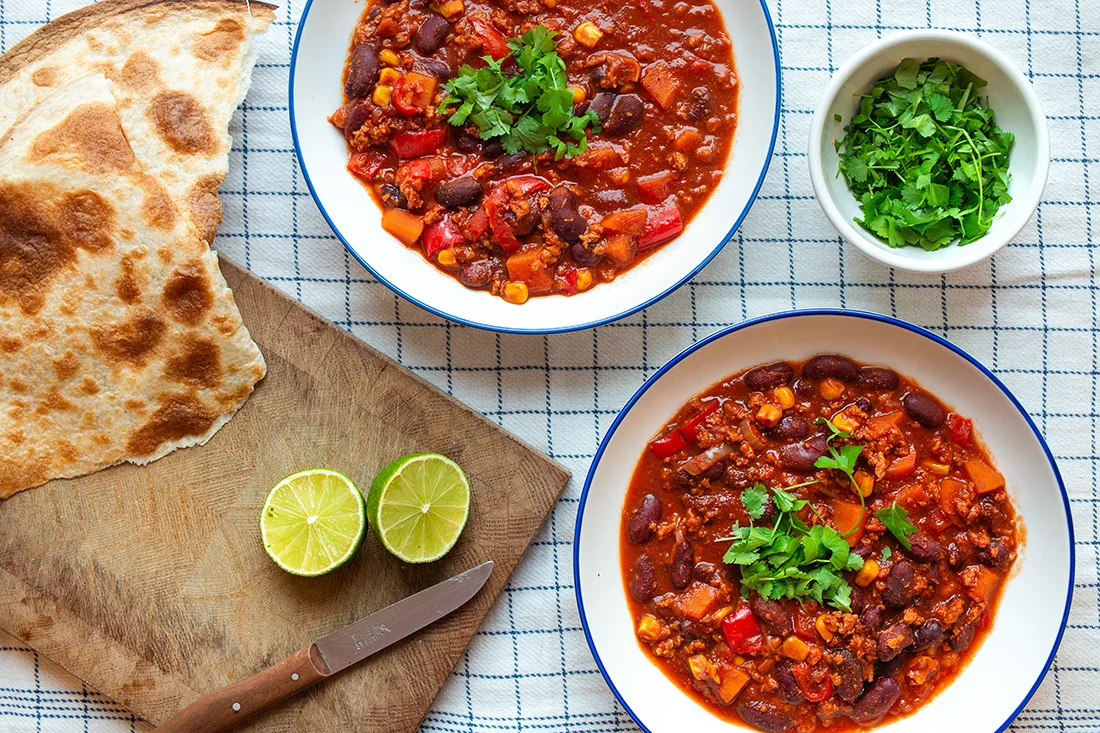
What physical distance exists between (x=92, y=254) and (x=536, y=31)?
2.18m

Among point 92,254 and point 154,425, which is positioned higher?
point 92,254

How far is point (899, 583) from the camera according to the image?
366 centimetres

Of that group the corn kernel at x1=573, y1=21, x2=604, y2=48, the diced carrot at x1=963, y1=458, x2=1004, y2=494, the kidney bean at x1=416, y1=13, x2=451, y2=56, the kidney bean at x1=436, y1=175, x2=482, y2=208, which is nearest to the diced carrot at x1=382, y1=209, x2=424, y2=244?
the kidney bean at x1=436, y1=175, x2=482, y2=208

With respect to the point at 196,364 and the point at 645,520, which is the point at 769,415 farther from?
the point at 196,364

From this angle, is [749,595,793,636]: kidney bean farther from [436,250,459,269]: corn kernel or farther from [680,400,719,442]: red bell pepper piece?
[436,250,459,269]: corn kernel

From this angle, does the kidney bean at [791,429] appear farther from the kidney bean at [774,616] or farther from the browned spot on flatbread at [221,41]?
the browned spot on flatbread at [221,41]

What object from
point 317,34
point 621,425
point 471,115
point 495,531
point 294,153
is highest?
point 317,34

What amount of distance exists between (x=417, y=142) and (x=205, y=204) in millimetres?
1009

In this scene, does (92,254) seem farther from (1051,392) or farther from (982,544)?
(1051,392)

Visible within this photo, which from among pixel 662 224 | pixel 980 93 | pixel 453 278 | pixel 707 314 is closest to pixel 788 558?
pixel 707 314

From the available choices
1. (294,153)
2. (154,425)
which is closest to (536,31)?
(294,153)

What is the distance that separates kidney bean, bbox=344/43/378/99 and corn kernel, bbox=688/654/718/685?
9.66 ft

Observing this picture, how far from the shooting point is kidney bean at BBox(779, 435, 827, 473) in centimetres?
371

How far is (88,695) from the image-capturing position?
4.05 metres
